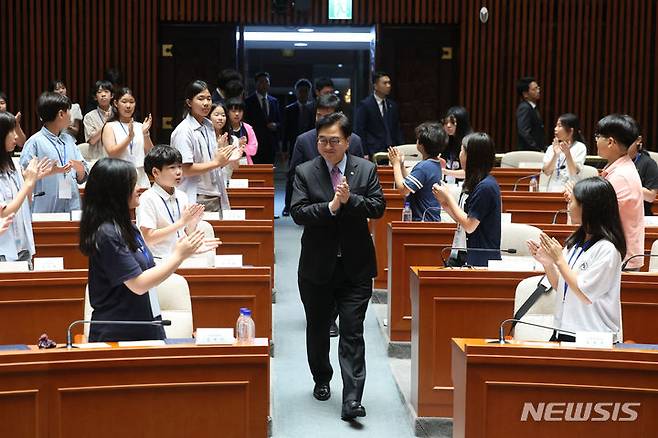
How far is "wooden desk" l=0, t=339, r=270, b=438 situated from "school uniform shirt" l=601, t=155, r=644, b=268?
2.48m

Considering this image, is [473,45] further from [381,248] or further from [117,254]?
[117,254]

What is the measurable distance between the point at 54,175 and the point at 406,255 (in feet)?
7.69

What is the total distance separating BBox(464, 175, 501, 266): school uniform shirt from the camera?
5.30 m

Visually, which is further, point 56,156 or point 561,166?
point 561,166

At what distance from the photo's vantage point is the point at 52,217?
259 inches

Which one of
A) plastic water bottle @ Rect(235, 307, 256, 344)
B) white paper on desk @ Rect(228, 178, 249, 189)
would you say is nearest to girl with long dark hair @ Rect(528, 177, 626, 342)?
plastic water bottle @ Rect(235, 307, 256, 344)

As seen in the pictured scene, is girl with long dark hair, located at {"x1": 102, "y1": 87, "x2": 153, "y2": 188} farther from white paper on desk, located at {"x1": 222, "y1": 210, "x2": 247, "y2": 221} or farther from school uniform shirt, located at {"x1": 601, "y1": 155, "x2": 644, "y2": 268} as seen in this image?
school uniform shirt, located at {"x1": 601, "y1": 155, "x2": 644, "y2": 268}

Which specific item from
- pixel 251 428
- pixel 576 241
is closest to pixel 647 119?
pixel 576 241

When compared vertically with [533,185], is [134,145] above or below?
above

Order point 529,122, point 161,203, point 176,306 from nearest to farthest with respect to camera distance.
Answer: point 176,306
point 161,203
point 529,122

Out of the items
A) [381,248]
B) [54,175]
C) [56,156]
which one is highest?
[56,156]

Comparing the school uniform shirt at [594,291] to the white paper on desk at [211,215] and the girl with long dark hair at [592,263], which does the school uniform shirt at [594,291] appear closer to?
the girl with long dark hair at [592,263]

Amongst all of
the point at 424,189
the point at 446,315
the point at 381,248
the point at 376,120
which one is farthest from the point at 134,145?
the point at 376,120

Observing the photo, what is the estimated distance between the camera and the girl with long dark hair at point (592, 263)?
3947 millimetres
